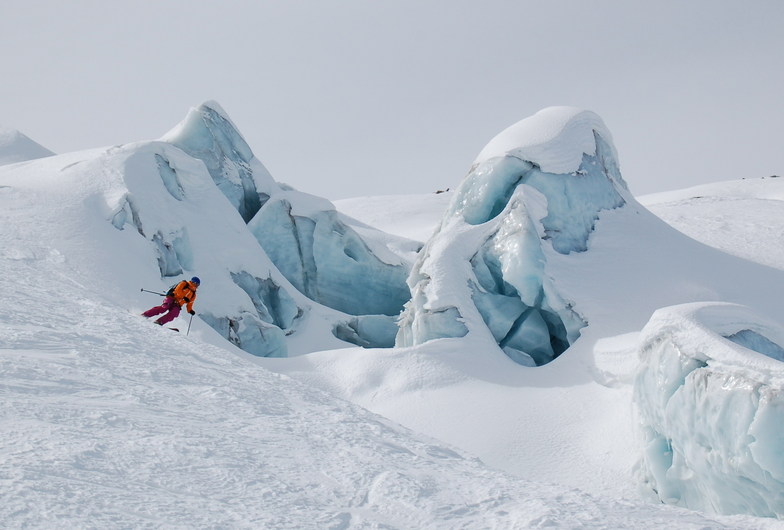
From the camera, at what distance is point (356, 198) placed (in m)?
30.4

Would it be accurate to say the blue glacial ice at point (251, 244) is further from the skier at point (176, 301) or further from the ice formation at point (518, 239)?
the ice formation at point (518, 239)

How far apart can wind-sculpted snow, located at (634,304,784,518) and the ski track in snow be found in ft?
6.37

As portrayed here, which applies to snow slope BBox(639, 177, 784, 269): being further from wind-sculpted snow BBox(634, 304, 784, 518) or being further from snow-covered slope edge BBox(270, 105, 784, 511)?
wind-sculpted snow BBox(634, 304, 784, 518)

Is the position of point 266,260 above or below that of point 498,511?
below

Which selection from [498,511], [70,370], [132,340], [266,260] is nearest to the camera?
[498,511]

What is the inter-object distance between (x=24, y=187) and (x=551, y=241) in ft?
30.2

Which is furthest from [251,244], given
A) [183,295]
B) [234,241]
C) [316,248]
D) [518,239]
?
[518,239]

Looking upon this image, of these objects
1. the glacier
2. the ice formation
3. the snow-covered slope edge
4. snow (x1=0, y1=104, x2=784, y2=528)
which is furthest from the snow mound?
the snow-covered slope edge

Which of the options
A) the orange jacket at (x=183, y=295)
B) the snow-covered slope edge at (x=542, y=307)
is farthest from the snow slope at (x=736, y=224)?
the orange jacket at (x=183, y=295)

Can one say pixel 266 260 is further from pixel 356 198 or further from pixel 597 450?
pixel 356 198

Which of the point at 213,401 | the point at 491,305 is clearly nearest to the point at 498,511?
the point at 213,401

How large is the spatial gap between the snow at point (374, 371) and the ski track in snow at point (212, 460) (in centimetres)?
2

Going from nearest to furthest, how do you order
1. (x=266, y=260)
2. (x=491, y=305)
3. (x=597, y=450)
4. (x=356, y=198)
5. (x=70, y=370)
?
(x=70, y=370)
(x=597, y=450)
(x=491, y=305)
(x=266, y=260)
(x=356, y=198)

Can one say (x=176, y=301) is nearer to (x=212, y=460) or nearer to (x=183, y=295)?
(x=183, y=295)
